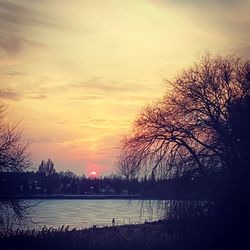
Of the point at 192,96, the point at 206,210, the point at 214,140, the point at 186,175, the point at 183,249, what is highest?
the point at 192,96

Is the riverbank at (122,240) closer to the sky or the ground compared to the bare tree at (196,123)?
closer to the ground

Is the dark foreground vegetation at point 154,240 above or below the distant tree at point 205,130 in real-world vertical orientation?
below

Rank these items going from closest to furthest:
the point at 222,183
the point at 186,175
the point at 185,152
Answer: the point at 222,183, the point at 186,175, the point at 185,152

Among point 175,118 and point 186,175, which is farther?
point 175,118

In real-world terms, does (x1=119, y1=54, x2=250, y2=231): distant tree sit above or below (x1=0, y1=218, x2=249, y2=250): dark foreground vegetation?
above

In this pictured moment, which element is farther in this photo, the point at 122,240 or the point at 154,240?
the point at 154,240

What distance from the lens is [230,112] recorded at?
26.2 metres

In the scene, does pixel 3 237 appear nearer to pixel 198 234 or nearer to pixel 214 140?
pixel 198 234

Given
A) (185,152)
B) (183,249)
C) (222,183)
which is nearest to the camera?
(183,249)

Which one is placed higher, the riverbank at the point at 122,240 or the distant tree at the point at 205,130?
the distant tree at the point at 205,130

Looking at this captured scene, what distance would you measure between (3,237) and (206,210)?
8585 millimetres

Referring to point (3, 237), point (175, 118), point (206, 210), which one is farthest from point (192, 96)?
point (3, 237)

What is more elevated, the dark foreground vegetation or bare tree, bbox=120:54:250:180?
bare tree, bbox=120:54:250:180

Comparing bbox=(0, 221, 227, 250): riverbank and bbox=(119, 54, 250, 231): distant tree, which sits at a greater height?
bbox=(119, 54, 250, 231): distant tree
